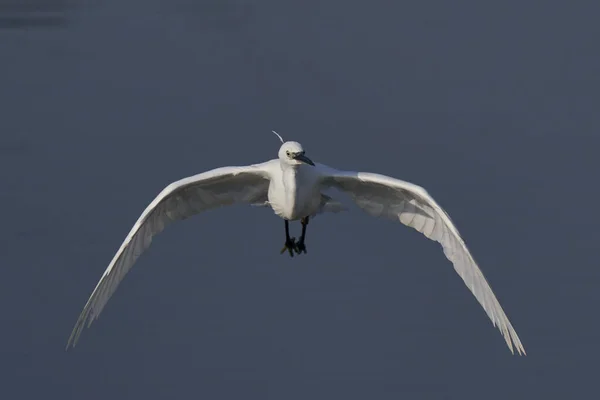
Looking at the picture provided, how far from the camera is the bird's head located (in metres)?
11.4

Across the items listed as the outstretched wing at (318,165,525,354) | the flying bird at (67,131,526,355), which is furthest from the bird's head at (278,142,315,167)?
the outstretched wing at (318,165,525,354)

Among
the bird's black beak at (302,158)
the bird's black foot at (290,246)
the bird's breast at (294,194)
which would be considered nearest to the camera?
the bird's black beak at (302,158)

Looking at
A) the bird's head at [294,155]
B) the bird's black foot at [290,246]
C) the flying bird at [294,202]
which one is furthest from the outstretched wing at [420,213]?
the bird's black foot at [290,246]

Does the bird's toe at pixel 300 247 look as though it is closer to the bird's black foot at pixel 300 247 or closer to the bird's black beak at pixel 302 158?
the bird's black foot at pixel 300 247

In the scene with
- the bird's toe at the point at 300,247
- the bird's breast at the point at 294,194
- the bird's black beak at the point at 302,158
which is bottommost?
the bird's toe at the point at 300,247

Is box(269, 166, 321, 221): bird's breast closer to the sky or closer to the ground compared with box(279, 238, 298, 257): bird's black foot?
closer to the sky

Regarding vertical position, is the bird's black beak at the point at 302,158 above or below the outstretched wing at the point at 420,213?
above

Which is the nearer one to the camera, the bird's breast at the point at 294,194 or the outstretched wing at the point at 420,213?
the outstretched wing at the point at 420,213

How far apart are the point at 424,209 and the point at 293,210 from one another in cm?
112

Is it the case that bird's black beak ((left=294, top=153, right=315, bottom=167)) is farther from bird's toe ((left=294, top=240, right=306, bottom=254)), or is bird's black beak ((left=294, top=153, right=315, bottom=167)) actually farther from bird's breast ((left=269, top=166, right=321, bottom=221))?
bird's toe ((left=294, top=240, right=306, bottom=254))

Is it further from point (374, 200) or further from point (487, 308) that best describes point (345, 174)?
point (487, 308)

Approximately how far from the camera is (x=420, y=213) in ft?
40.5

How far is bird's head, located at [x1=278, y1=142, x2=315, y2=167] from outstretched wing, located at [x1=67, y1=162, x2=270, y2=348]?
24.1 inches

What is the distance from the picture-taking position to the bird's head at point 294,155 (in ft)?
37.6
